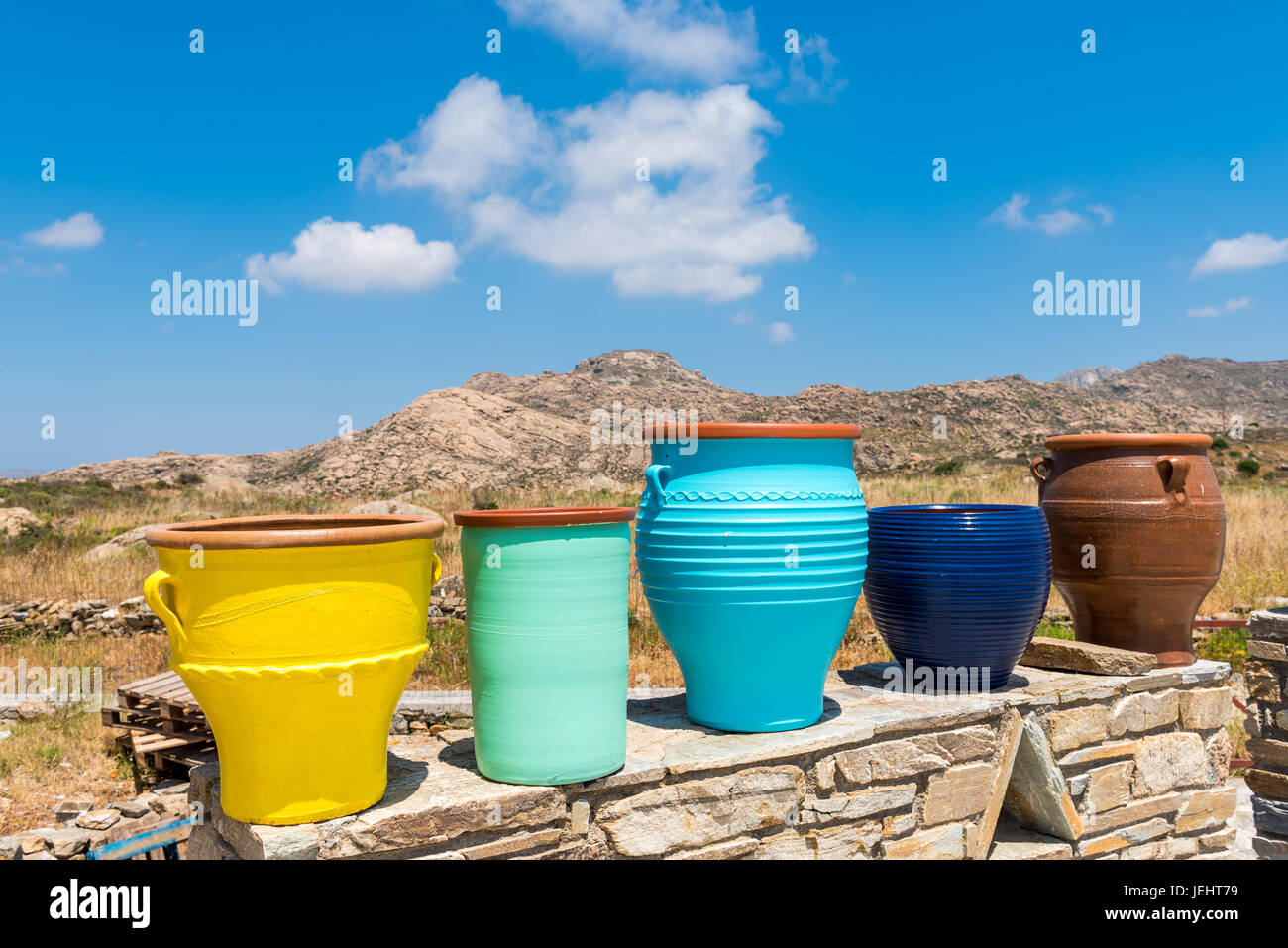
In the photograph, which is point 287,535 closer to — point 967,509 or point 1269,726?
point 967,509

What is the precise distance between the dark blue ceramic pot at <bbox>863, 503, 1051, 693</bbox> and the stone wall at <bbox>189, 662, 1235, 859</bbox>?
0.17 m

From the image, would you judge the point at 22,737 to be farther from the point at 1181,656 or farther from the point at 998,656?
the point at 1181,656

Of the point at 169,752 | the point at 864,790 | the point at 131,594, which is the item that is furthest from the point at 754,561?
the point at 131,594

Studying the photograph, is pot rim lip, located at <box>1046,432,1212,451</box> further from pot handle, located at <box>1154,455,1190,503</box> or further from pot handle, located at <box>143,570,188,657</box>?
pot handle, located at <box>143,570,188,657</box>

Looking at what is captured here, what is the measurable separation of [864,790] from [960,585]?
87cm

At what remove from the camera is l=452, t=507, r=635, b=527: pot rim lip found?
244 cm

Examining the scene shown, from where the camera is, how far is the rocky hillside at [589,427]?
3625 centimetres

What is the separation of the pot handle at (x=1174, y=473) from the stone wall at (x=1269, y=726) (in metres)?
0.93

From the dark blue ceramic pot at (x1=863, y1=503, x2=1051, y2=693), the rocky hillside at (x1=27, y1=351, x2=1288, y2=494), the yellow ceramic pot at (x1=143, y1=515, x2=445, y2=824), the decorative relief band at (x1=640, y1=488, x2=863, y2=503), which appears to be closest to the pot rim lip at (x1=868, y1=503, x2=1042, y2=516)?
the dark blue ceramic pot at (x1=863, y1=503, x2=1051, y2=693)

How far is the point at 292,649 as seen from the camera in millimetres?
2145

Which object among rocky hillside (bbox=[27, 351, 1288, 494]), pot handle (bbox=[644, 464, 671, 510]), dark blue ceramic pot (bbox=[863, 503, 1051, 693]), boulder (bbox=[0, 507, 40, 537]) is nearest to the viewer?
pot handle (bbox=[644, 464, 671, 510])

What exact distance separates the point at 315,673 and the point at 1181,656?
363 cm

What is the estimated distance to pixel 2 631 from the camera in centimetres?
960

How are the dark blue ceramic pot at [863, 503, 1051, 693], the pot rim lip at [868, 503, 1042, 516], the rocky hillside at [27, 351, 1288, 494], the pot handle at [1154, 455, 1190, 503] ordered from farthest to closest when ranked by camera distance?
the rocky hillside at [27, 351, 1288, 494] → the pot handle at [1154, 455, 1190, 503] → the pot rim lip at [868, 503, 1042, 516] → the dark blue ceramic pot at [863, 503, 1051, 693]
